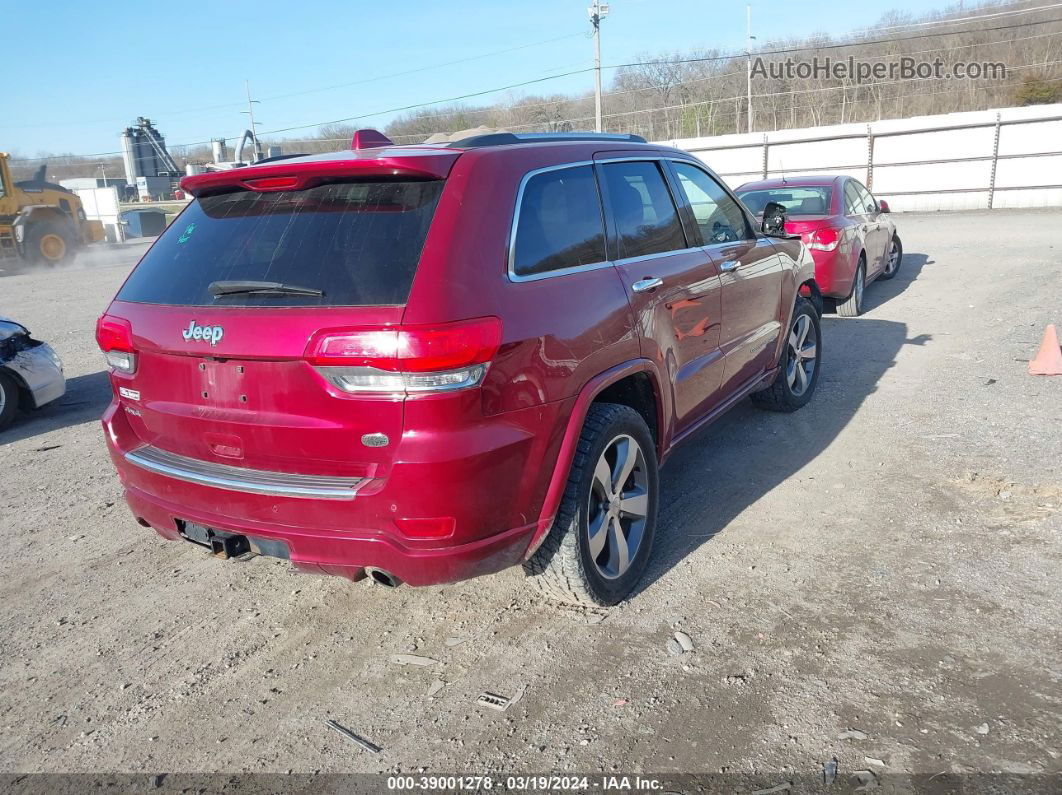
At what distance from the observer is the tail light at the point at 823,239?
8.63 m

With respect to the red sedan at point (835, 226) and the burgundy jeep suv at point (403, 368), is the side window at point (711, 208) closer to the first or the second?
the burgundy jeep suv at point (403, 368)

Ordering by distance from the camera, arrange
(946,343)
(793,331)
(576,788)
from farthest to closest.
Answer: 1. (946,343)
2. (793,331)
3. (576,788)

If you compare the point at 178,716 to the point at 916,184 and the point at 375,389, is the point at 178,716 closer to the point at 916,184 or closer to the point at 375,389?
the point at 375,389

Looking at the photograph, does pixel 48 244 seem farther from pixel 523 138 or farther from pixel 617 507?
pixel 617 507

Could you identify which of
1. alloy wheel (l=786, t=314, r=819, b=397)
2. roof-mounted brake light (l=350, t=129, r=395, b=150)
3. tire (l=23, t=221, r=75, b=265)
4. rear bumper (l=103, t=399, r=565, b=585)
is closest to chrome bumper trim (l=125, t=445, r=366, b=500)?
rear bumper (l=103, t=399, r=565, b=585)

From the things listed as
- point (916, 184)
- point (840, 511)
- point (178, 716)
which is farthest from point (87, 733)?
point (916, 184)

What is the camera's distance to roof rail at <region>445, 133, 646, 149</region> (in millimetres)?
3152

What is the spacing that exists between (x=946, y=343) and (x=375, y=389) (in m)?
6.96

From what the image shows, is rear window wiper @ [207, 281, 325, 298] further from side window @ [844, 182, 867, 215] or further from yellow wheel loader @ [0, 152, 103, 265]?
yellow wheel loader @ [0, 152, 103, 265]

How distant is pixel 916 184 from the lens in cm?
2416

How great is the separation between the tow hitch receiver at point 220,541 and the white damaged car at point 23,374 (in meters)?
4.54

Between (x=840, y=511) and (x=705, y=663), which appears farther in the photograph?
(x=840, y=511)

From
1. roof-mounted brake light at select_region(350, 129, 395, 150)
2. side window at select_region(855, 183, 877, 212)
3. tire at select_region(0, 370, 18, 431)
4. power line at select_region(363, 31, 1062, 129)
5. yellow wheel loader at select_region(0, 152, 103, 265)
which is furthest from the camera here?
power line at select_region(363, 31, 1062, 129)

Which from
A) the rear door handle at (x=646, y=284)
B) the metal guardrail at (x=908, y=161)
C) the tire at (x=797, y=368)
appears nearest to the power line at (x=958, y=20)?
the metal guardrail at (x=908, y=161)
